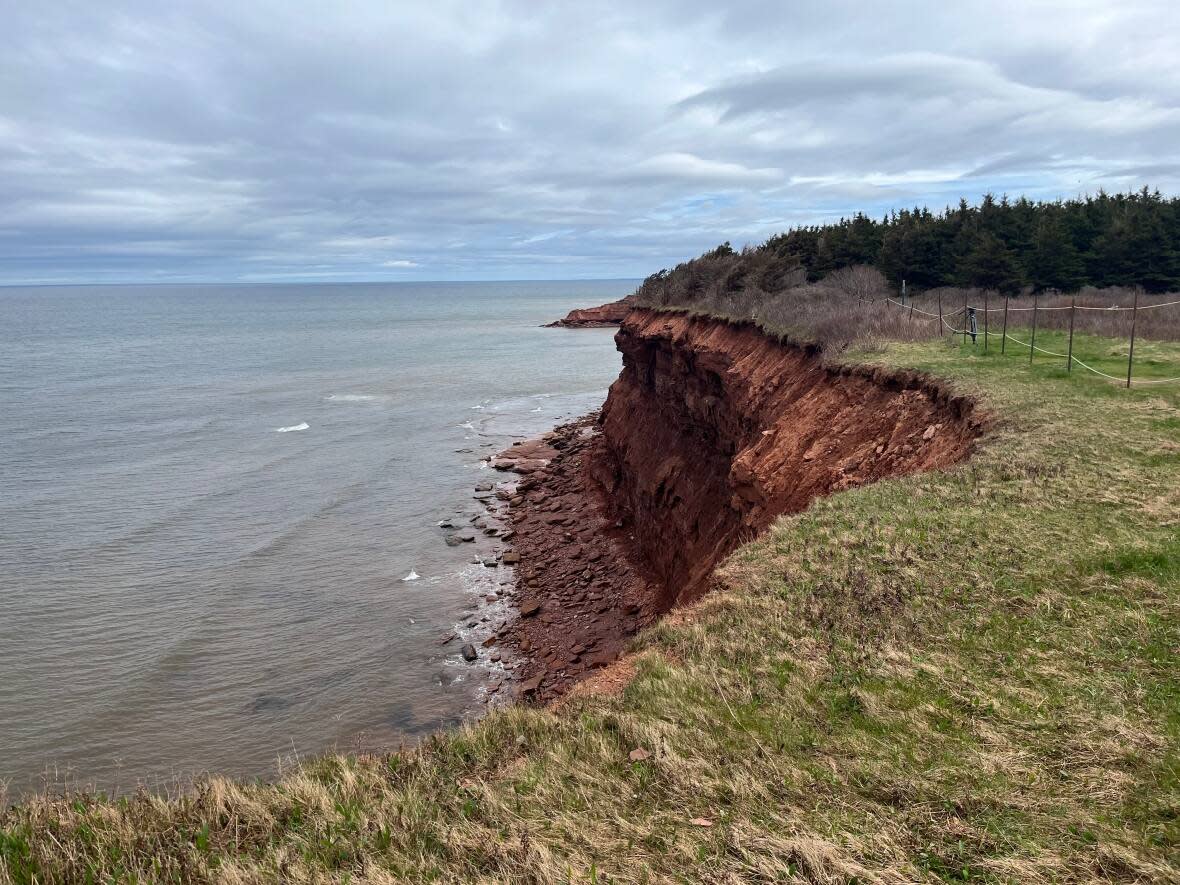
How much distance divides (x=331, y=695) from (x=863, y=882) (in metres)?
16.2

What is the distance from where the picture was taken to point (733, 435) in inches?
982

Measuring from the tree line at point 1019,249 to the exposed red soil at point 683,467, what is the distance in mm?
11062

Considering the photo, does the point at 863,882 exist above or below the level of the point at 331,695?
above

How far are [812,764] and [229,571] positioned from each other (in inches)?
939

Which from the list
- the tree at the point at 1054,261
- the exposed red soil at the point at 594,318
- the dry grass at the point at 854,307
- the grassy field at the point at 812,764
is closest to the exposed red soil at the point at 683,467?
the dry grass at the point at 854,307

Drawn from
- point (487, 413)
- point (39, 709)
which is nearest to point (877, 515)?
point (39, 709)

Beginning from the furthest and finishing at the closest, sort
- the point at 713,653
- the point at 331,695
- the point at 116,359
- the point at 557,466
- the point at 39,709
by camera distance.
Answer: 1. the point at 116,359
2. the point at 557,466
3. the point at 331,695
4. the point at 39,709
5. the point at 713,653

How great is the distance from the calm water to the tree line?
72.5 ft

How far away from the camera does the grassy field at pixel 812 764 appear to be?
4.45m

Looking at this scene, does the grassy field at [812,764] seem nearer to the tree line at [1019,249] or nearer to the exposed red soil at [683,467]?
the exposed red soil at [683,467]

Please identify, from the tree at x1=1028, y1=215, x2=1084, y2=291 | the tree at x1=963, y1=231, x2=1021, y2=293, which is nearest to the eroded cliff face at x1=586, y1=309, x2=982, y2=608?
the tree at x1=963, y1=231, x2=1021, y2=293

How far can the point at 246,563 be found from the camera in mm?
25234

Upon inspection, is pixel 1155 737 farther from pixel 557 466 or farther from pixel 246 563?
pixel 557 466

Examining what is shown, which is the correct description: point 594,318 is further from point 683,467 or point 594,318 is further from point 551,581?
point 551,581
